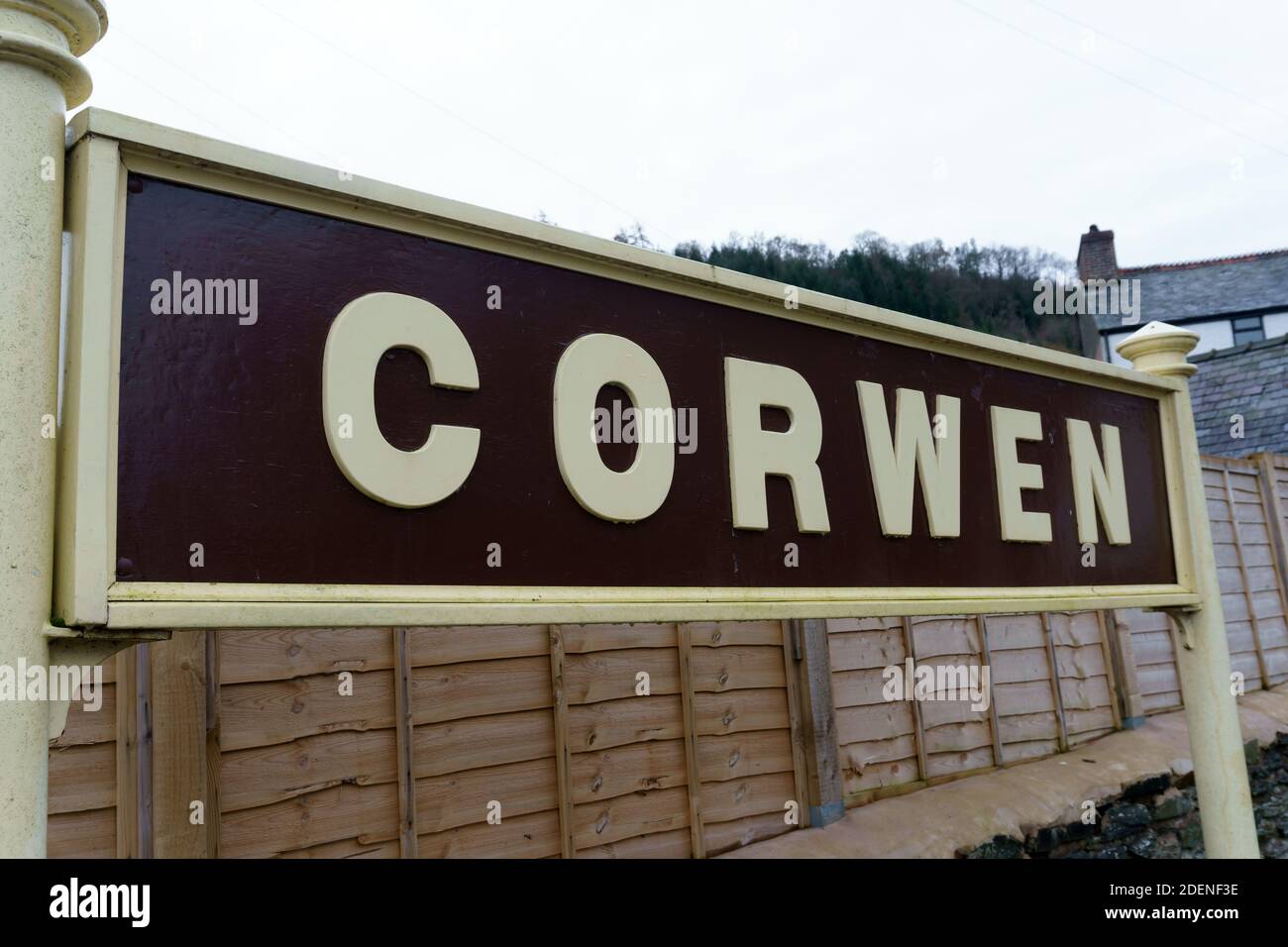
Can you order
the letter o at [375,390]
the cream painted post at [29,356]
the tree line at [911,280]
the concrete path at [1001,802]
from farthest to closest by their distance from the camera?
the tree line at [911,280]
the concrete path at [1001,802]
the letter o at [375,390]
the cream painted post at [29,356]

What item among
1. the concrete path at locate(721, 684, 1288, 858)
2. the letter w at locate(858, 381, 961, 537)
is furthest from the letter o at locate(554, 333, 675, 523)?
the concrete path at locate(721, 684, 1288, 858)

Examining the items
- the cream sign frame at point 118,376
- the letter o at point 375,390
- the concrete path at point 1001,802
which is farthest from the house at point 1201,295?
the letter o at point 375,390

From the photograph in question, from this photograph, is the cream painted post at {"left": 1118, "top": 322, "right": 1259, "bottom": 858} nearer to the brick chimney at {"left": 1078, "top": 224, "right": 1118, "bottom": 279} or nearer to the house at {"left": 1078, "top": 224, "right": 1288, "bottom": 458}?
the house at {"left": 1078, "top": 224, "right": 1288, "bottom": 458}

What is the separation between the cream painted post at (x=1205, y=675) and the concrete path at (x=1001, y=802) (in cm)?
282

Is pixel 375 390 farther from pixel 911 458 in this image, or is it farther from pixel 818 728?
pixel 818 728

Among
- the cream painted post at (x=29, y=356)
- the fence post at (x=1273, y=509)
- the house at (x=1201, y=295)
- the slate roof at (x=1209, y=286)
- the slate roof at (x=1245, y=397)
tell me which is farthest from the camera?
the slate roof at (x=1209, y=286)

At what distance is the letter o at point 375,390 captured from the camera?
1.55 m

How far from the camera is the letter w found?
2.44 m

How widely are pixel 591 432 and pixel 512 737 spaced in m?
3.23

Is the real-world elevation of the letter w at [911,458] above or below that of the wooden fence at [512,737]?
above

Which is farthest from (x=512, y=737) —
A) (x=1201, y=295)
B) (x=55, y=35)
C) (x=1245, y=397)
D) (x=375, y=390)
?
(x=1201, y=295)

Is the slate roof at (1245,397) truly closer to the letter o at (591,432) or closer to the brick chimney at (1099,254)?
the brick chimney at (1099,254)
